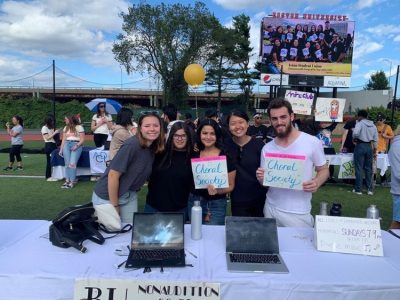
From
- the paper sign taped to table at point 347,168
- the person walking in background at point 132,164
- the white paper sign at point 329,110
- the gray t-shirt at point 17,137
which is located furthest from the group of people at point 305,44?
the person walking in background at point 132,164

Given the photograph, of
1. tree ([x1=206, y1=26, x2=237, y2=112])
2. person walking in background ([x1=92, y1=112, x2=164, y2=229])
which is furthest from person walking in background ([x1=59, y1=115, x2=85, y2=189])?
tree ([x1=206, y1=26, x2=237, y2=112])

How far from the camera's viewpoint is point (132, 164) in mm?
2730

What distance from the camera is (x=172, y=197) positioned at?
3.00 m

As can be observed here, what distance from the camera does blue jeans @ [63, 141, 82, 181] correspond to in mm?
7719

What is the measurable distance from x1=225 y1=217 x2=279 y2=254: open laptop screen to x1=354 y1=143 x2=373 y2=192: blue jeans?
5.98 meters

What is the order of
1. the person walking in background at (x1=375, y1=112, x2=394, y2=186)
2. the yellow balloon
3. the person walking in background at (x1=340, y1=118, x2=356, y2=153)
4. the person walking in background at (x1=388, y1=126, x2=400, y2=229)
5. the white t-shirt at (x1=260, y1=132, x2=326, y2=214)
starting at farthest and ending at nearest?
the yellow balloon < the person walking in background at (x1=375, y1=112, x2=394, y2=186) < the person walking in background at (x1=340, y1=118, x2=356, y2=153) < the person walking in background at (x1=388, y1=126, x2=400, y2=229) < the white t-shirt at (x1=260, y1=132, x2=326, y2=214)

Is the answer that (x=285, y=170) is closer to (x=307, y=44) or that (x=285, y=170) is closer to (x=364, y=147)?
(x=364, y=147)

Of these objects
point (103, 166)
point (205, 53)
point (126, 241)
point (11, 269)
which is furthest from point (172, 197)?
point (205, 53)

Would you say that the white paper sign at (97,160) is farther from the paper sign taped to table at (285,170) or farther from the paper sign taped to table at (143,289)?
the paper sign taped to table at (143,289)

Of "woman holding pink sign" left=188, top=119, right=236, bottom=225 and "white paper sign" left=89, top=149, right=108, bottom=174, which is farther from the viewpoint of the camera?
"white paper sign" left=89, top=149, right=108, bottom=174

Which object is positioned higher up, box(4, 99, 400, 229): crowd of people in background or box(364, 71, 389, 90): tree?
box(364, 71, 389, 90): tree

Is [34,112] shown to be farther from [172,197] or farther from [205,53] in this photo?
[172,197]

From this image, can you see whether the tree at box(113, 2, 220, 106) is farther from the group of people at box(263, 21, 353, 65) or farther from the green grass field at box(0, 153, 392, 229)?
the green grass field at box(0, 153, 392, 229)

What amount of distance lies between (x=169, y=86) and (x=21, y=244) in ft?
111
